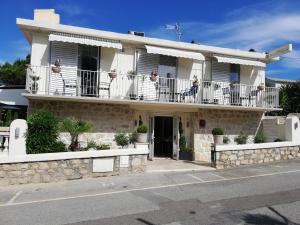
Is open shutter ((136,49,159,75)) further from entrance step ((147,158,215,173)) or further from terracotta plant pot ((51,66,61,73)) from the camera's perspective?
entrance step ((147,158,215,173))

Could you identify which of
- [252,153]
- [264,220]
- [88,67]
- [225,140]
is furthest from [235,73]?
[264,220]

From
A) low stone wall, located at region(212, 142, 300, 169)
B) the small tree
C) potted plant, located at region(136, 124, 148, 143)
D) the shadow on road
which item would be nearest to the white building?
potted plant, located at region(136, 124, 148, 143)

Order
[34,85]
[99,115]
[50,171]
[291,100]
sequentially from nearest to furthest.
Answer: [50,171]
[34,85]
[99,115]
[291,100]

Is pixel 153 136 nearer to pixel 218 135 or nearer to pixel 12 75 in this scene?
pixel 218 135

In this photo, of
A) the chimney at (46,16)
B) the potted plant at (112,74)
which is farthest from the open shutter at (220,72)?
the chimney at (46,16)

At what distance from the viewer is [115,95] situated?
18.0 m

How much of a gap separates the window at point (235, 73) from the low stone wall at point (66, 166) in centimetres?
928

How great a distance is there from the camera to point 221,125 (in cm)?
2042

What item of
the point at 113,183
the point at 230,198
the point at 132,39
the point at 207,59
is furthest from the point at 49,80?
the point at 230,198

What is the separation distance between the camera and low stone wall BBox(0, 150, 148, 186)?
12219 mm

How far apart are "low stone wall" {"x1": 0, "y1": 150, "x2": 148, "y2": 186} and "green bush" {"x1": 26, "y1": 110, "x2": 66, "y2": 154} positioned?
74 cm

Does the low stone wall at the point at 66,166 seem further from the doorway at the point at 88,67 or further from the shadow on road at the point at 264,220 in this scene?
the shadow on road at the point at 264,220

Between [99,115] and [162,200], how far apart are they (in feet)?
28.5

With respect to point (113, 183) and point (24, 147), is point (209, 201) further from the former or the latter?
point (24, 147)
